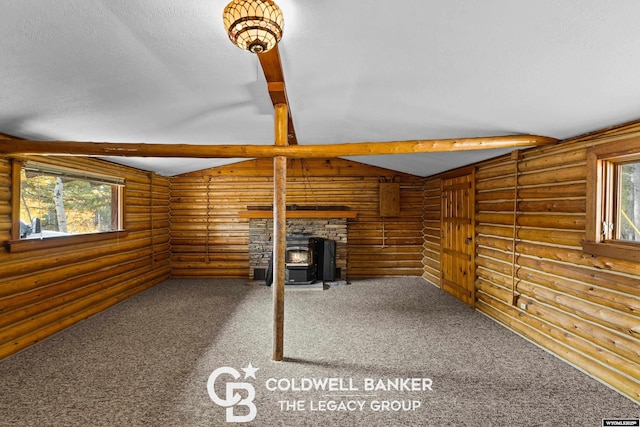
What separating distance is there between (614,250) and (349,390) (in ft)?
9.16

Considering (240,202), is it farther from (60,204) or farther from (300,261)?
(60,204)

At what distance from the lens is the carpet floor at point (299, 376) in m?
2.65

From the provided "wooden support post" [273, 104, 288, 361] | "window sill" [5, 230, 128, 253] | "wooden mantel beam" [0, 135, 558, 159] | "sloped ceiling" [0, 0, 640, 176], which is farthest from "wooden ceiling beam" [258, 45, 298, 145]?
"window sill" [5, 230, 128, 253]

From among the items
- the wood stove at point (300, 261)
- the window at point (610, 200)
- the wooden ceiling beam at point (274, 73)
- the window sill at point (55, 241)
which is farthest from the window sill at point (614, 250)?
the window sill at point (55, 241)

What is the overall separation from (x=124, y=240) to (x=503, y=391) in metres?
6.18

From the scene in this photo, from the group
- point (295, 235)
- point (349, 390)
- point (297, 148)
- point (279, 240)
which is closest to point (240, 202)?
point (295, 235)

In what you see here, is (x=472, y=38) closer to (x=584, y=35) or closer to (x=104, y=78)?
(x=584, y=35)

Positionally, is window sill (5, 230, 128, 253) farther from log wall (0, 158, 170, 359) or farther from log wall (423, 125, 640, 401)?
log wall (423, 125, 640, 401)

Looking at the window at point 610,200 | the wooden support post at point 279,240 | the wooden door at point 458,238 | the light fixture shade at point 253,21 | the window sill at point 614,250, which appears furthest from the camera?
the wooden door at point 458,238

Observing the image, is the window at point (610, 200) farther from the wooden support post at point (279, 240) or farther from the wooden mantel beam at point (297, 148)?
the wooden support post at point (279, 240)

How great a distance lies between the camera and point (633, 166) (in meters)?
3.17

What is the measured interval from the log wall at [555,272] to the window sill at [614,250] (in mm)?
66

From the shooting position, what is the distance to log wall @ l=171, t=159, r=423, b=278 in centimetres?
789

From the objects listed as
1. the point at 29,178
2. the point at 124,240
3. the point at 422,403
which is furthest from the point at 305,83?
the point at 124,240
